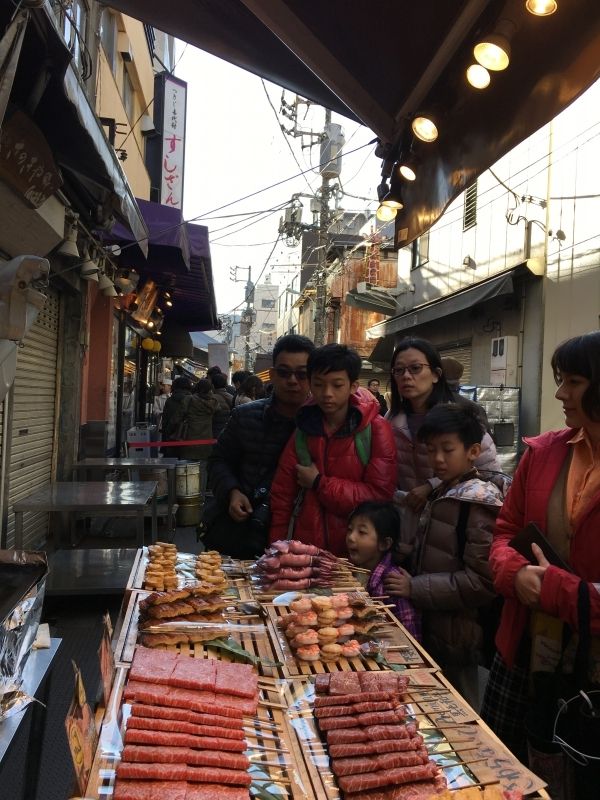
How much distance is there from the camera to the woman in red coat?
2.17 m

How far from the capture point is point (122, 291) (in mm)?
9406

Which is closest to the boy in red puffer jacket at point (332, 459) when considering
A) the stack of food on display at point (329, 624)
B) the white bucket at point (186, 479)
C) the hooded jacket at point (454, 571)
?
the hooded jacket at point (454, 571)

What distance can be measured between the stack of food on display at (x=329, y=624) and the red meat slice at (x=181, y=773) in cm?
71

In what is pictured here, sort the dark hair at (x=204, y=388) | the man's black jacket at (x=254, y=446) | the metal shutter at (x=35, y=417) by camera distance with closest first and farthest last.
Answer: the man's black jacket at (x=254, y=446) < the metal shutter at (x=35, y=417) < the dark hair at (x=204, y=388)

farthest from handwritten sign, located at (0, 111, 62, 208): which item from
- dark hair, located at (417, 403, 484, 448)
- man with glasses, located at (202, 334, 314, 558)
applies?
dark hair, located at (417, 403, 484, 448)

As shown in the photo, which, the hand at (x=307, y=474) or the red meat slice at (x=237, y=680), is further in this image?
the hand at (x=307, y=474)

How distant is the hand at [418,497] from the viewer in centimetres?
314

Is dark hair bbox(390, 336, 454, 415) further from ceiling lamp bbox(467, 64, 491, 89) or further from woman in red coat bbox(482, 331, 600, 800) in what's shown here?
ceiling lamp bbox(467, 64, 491, 89)

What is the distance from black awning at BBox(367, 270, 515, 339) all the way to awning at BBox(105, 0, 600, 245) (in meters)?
8.84

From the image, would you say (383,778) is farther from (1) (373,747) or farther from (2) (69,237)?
(2) (69,237)

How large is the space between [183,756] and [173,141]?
49.4ft

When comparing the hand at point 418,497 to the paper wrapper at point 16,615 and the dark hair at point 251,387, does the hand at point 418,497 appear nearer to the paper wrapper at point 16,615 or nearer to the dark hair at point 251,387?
the paper wrapper at point 16,615

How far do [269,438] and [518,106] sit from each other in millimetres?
2450

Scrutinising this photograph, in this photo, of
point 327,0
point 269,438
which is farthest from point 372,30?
point 269,438
